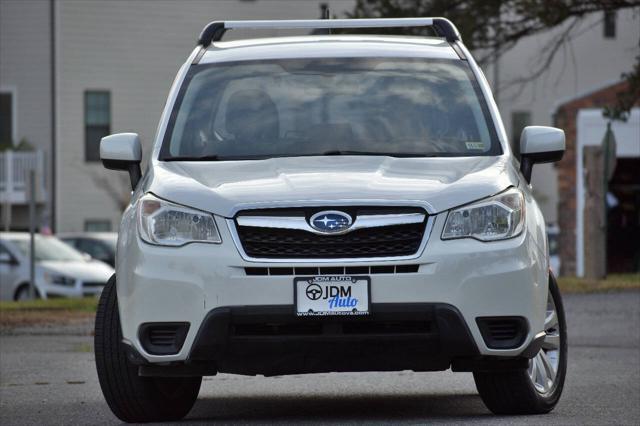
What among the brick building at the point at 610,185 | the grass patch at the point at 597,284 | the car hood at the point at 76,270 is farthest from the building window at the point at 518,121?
the grass patch at the point at 597,284

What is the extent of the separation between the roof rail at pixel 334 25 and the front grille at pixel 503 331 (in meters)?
2.00

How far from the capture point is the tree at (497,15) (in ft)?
67.6

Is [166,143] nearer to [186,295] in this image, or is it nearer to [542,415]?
[186,295]

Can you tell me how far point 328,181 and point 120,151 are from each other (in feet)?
4.09

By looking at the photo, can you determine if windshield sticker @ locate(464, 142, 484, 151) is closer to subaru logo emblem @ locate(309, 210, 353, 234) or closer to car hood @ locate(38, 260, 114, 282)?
subaru logo emblem @ locate(309, 210, 353, 234)

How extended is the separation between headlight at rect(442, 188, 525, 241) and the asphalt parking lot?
3.03ft

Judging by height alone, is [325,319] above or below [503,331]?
above

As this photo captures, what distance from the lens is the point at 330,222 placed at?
726 cm

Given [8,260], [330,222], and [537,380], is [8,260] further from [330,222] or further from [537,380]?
[330,222]

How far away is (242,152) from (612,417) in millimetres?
2249

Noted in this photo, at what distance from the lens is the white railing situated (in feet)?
136

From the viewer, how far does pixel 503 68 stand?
4575 cm

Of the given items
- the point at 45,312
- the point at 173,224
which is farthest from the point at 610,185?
the point at 173,224

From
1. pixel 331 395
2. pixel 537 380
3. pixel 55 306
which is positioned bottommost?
pixel 55 306
